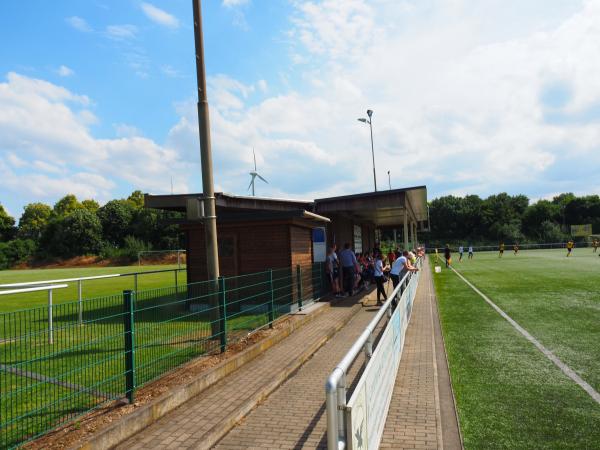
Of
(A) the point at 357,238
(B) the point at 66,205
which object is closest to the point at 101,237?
(B) the point at 66,205

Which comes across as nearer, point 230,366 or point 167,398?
point 167,398

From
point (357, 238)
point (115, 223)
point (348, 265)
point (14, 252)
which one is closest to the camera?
point (348, 265)

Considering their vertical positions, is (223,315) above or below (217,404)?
above

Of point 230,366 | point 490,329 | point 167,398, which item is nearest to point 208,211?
point 230,366

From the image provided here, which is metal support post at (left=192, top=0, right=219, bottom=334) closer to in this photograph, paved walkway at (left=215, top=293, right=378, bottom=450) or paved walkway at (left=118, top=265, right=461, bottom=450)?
paved walkway at (left=118, top=265, right=461, bottom=450)

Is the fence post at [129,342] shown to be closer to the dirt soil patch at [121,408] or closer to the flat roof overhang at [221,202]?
the dirt soil patch at [121,408]

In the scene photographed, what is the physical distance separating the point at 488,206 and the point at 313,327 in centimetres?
8798

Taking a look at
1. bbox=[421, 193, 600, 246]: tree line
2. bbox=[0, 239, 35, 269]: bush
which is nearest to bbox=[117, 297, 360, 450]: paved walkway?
bbox=[0, 239, 35, 269]: bush

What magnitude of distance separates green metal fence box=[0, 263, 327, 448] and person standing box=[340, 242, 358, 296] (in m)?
4.62

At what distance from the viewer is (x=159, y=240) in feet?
234

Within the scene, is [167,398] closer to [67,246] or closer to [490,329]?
[490,329]

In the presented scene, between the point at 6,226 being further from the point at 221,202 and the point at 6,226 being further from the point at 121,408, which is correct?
the point at 121,408

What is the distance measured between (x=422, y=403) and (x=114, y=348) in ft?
17.3

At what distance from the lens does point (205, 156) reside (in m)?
7.40
